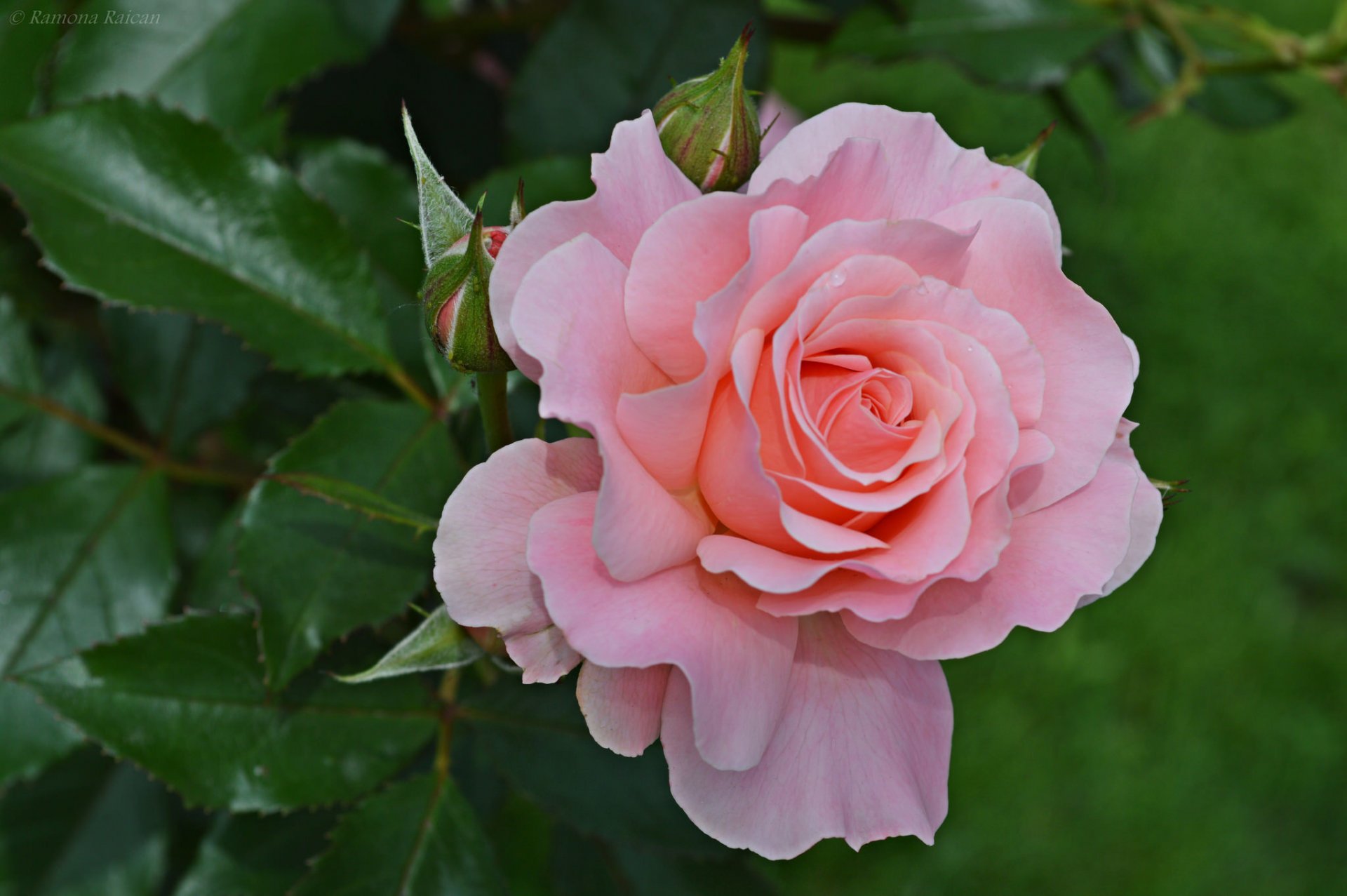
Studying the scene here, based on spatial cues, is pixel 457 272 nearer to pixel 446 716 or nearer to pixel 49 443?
pixel 446 716

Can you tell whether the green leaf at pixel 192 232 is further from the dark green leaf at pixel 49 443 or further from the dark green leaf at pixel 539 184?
the dark green leaf at pixel 49 443

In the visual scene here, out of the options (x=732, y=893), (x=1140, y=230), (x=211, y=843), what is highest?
(x=211, y=843)

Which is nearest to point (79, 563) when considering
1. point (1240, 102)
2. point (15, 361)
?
point (15, 361)

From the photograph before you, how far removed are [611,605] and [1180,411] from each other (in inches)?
108

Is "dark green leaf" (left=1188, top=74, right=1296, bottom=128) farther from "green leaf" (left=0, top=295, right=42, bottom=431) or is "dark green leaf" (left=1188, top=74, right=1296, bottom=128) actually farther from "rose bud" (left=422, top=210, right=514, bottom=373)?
"green leaf" (left=0, top=295, right=42, bottom=431)

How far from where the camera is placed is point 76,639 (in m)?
1.08

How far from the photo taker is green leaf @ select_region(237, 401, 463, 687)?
0.85 m

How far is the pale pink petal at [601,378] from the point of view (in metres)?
0.57

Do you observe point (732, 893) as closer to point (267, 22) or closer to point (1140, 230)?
point (267, 22)

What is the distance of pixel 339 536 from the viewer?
0.88 meters

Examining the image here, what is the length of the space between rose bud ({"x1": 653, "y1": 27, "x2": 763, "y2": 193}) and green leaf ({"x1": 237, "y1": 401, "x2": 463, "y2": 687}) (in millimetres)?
333

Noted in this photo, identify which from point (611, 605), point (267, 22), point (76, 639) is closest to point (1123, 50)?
point (267, 22)

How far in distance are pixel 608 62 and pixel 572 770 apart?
2.46 ft

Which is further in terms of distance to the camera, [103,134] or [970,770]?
[970,770]
